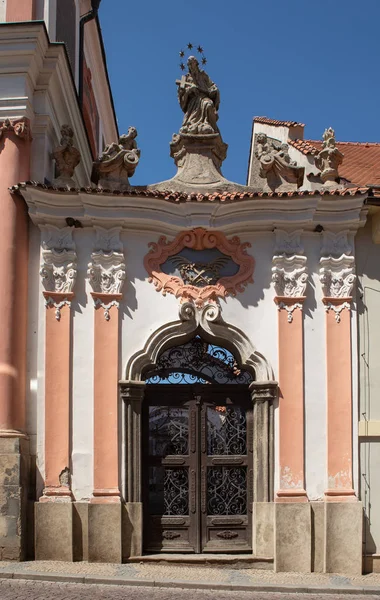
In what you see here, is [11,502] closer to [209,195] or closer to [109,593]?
[109,593]

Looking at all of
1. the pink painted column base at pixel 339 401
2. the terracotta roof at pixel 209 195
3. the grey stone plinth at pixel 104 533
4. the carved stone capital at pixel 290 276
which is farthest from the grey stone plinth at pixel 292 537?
the terracotta roof at pixel 209 195

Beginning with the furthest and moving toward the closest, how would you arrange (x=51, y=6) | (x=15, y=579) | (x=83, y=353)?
1. (x=51, y=6)
2. (x=83, y=353)
3. (x=15, y=579)

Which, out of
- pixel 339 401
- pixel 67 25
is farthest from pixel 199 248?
pixel 67 25

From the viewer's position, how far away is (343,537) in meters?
12.9

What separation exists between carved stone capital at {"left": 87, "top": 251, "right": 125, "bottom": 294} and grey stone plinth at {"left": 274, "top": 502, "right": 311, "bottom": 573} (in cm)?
367

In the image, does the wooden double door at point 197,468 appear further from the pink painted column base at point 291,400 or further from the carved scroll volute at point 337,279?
the carved scroll volute at point 337,279

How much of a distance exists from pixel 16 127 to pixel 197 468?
5.31m

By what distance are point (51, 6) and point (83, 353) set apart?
548cm

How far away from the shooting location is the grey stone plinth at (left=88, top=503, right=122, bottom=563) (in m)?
12.9

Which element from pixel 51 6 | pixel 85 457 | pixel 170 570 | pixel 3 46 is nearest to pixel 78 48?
pixel 51 6

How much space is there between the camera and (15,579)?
11.7 m

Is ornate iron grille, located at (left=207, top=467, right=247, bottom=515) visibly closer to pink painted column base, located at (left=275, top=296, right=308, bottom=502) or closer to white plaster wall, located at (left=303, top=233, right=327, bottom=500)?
pink painted column base, located at (left=275, top=296, right=308, bottom=502)

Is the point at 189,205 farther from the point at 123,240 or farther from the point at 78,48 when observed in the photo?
the point at 78,48

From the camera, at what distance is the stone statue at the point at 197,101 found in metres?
14.6
